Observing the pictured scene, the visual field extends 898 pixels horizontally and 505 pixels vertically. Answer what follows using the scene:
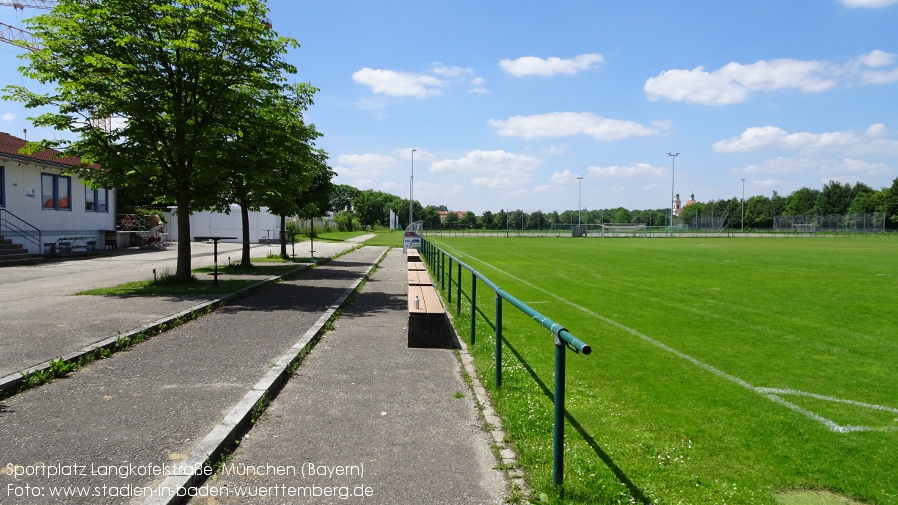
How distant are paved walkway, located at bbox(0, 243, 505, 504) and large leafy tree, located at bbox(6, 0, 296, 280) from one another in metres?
6.67

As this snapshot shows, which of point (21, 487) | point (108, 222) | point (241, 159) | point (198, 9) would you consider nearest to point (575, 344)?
point (21, 487)

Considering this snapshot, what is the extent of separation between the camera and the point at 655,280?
1756 cm

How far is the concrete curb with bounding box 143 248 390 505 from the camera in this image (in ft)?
11.1

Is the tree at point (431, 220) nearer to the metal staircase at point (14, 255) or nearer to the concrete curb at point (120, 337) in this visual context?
A: the metal staircase at point (14, 255)

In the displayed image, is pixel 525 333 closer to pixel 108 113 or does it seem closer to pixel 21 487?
pixel 21 487

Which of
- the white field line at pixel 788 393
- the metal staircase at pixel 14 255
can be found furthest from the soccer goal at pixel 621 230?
the white field line at pixel 788 393

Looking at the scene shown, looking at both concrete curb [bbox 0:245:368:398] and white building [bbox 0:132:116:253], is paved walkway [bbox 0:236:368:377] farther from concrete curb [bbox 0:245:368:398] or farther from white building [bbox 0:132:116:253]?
white building [bbox 0:132:116:253]

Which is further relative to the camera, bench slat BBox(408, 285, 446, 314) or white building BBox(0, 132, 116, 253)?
white building BBox(0, 132, 116, 253)

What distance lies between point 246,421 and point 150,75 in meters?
10.5

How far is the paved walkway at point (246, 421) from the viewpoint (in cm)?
363

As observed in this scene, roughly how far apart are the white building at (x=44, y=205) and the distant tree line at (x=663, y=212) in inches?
2463

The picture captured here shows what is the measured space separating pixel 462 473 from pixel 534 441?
2.37 feet

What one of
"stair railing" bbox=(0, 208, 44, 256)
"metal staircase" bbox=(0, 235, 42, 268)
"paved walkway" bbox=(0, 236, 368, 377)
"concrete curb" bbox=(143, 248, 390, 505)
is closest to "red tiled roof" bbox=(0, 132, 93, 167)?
"stair railing" bbox=(0, 208, 44, 256)

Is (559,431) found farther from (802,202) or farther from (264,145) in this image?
(802,202)
